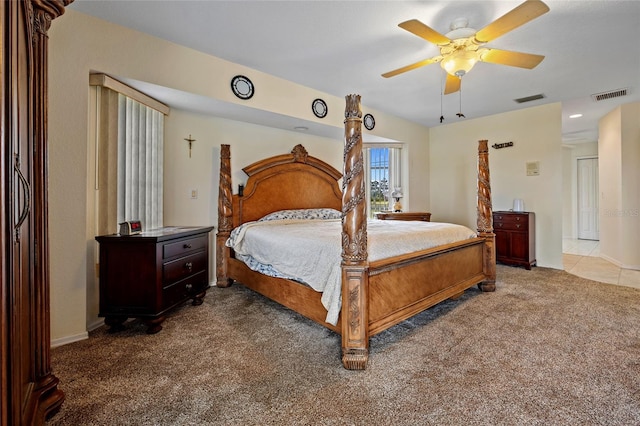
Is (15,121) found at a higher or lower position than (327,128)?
lower

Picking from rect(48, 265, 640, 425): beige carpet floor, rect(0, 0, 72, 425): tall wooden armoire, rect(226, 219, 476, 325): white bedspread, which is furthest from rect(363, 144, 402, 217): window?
rect(0, 0, 72, 425): tall wooden armoire

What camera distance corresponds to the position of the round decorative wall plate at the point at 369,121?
4696 millimetres

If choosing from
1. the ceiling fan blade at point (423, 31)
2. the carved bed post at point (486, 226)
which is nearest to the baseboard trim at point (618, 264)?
the carved bed post at point (486, 226)

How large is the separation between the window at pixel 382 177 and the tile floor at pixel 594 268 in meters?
3.07

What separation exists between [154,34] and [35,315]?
100 inches

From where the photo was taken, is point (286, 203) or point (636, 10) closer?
point (636, 10)

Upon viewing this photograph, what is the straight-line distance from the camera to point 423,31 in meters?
2.07

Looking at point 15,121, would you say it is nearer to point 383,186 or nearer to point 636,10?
point 636,10

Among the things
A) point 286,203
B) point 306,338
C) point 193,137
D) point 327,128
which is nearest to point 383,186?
point 327,128

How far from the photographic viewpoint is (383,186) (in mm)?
5699

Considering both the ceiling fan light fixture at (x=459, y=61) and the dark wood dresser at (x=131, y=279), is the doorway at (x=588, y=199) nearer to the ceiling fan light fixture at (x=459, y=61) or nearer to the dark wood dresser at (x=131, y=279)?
the ceiling fan light fixture at (x=459, y=61)

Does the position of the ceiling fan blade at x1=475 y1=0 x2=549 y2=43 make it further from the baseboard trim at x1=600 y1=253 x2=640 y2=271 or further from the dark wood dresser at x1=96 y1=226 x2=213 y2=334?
the baseboard trim at x1=600 y1=253 x2=640 y2=271

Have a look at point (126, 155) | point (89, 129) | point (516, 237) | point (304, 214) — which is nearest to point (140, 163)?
point (126, 155)

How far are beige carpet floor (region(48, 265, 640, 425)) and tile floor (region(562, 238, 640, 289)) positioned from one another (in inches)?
58.0
